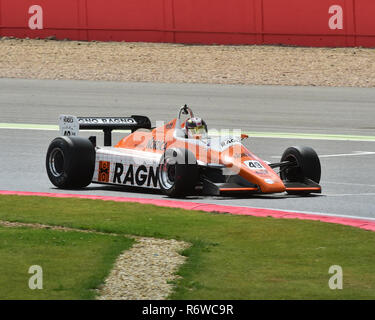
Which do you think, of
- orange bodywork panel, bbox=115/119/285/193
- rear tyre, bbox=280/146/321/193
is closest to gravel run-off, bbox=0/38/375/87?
rear tyre, bbox=280/146/321/193

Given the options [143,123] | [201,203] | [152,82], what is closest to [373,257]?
[201,203]

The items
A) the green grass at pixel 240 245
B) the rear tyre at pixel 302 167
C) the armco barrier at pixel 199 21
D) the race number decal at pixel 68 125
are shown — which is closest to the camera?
the green grass at pixel 240 245

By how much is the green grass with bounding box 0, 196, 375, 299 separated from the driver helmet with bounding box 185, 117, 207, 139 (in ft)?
5.33

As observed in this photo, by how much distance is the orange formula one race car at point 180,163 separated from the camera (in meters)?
13.2

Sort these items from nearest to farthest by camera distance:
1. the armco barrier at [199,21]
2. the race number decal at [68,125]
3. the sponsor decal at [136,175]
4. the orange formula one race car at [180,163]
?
the orange formula one race car at [180,163]
the sponsor decal at [136,175]
the race number decal at [68,125]
the armco barrier at [199,21]

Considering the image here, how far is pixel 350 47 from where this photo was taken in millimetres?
34625

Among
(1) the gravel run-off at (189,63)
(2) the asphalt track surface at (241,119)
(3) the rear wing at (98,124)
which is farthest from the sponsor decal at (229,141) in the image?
(1) the gravel run-off at (189,63)

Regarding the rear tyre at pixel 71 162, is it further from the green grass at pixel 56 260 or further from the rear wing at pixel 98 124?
the green grass at pixel 56 260

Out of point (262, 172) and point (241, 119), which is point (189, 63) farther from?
point (262, 172)

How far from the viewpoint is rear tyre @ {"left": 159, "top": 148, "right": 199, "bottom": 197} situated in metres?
13.0

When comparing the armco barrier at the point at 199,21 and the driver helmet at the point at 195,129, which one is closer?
the driver helmet at the point at 195,129

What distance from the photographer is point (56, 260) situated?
9422mm

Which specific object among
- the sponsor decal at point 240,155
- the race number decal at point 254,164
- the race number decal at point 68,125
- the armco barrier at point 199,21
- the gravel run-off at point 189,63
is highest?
the armco barrier at point 199,21

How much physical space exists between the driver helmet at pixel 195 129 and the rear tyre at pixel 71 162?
1376 millimetres
